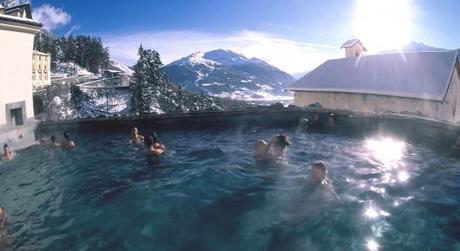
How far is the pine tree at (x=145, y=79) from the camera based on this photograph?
42.1 metres

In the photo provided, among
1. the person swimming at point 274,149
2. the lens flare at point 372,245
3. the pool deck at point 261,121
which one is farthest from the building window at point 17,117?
the lens flare at point 372,245

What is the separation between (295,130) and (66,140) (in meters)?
8.38

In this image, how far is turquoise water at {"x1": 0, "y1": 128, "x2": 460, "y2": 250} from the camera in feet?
17.8

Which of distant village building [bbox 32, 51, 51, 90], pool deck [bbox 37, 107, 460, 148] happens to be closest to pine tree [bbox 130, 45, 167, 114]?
pool deck [bbox 37, 107, 460, 148]

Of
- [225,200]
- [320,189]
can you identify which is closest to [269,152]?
[320,189]

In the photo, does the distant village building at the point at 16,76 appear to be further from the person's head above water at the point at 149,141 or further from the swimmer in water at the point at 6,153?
the person's head above water at the point at 149,141

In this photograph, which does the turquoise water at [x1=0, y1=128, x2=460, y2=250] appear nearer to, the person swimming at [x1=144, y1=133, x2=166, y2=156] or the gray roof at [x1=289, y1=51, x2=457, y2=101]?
the person swimming at [x1=144, y1=133, x2=166, y2=156]

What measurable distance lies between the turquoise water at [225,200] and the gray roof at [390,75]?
1035cm

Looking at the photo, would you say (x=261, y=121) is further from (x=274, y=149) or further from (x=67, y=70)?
(x=67, y=70)

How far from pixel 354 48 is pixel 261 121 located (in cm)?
2021

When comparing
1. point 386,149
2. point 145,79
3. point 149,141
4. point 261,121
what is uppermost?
point 145,79

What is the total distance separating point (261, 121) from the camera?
14.9 m

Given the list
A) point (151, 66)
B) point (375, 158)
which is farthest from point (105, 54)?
point (375, 158)

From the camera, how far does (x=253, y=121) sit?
48.8 ft
